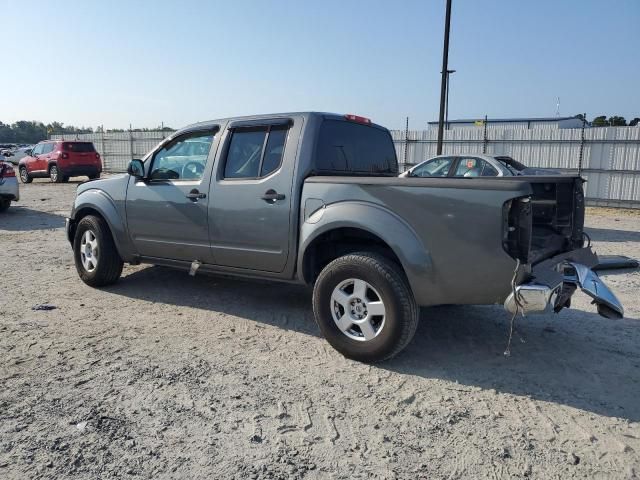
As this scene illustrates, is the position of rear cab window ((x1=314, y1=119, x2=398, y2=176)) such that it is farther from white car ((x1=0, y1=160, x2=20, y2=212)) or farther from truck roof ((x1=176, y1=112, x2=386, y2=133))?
white car ((x1=0, y1=160, x2=20, y2=212))

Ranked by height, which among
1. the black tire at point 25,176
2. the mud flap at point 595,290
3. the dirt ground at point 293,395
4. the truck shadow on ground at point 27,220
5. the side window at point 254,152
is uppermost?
the side window at point 254,152

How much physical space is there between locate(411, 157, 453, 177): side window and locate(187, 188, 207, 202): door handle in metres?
6.17

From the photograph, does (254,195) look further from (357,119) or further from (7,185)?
(7,185)

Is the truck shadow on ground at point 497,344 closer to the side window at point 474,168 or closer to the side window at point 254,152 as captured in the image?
the side window at point 254,152

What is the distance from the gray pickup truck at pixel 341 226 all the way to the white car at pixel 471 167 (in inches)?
193

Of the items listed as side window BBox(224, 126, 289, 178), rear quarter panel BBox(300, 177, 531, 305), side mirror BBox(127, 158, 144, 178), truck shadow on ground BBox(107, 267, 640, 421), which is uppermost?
side window BBox(224, 126, 289, 178)

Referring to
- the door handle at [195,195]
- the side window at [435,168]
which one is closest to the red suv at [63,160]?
the side window at [435,168]

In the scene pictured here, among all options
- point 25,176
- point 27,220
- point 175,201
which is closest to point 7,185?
point 27,220

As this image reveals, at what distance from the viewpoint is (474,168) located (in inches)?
390

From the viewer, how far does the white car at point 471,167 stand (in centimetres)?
961

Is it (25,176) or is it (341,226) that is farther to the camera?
(25,176)

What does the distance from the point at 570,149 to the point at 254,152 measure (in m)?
14.1

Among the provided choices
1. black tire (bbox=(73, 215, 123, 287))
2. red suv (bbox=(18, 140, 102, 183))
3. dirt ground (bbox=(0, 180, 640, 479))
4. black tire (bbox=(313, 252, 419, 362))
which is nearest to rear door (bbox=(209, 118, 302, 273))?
black tire (bbox=(313, 252, 419, 362))

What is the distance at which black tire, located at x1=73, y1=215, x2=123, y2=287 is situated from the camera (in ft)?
18.4
